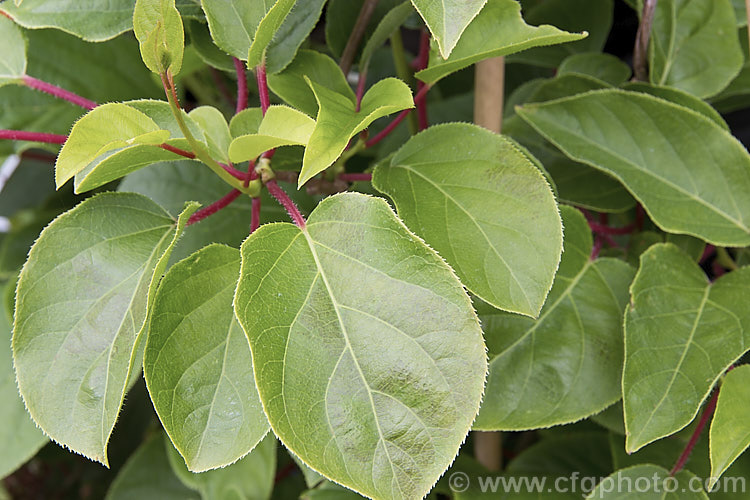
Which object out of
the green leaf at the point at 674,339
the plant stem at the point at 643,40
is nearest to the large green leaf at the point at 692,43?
the plant stem at the point at 643,40

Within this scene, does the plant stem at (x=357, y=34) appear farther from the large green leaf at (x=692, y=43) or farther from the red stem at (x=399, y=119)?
the large green leaf at (x=692, y=43)

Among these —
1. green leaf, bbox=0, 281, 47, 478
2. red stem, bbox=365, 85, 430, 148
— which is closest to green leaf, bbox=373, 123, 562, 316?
red stem, bbox=365, 85, 430, 148

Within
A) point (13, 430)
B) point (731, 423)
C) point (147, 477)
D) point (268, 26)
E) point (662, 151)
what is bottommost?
point (147, 477)

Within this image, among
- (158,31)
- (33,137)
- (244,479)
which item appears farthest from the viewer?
(244,479)

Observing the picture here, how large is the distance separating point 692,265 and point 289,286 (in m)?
0.31

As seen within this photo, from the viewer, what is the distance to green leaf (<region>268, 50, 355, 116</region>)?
1.42 feet

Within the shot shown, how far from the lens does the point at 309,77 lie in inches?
17.4

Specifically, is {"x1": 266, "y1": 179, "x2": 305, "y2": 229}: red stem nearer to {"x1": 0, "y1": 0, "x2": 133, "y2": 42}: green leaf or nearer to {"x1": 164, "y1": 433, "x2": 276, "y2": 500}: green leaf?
{"x1": 0, "y1": 0, "x2": 133, "y2": 42}: green leaf

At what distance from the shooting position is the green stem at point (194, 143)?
1.08 feet

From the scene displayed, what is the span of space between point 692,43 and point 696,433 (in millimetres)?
314

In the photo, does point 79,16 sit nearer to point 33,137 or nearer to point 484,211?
point 33,137

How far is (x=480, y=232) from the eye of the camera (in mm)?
379

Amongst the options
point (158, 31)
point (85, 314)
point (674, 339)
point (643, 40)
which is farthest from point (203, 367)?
point (643, 40)

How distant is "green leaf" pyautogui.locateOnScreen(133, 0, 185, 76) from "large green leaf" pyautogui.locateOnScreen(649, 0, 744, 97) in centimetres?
39
